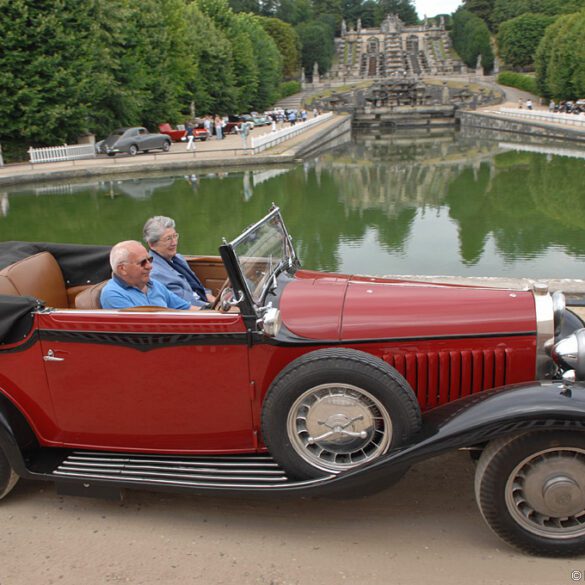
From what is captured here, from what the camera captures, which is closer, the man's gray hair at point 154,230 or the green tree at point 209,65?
the man's gray hair at point 154,230

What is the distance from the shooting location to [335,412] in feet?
10.4

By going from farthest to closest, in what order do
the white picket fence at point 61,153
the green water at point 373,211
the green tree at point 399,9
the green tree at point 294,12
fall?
1. the green tree at point 399,9
2. the green tree at point 294,12
3. the white picket fence at point 61,153
4. the green water at point 373,211

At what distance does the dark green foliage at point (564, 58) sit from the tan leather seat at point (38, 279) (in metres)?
51.2

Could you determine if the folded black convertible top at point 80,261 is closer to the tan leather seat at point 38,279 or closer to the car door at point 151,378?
the tan leather seat at point 38,279

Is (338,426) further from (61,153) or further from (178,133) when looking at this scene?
(178,133)

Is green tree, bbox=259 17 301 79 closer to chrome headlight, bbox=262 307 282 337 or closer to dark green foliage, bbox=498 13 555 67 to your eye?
dark green foliage, bbox=498 13 555 67

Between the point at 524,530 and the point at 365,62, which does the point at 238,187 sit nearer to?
the point at 524,530

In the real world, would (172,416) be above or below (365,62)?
below

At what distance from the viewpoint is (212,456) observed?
3.57m

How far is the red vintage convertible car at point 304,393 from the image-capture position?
2982 mm

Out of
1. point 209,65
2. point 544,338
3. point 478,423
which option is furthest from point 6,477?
point 209,65

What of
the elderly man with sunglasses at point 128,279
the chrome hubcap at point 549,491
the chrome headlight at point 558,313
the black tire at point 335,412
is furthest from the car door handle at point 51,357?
the chrome headlight at point 558,313

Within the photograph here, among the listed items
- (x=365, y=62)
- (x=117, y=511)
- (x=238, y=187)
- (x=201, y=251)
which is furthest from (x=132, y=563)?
(x=365, y=62)

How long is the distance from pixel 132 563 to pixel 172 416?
800mm
